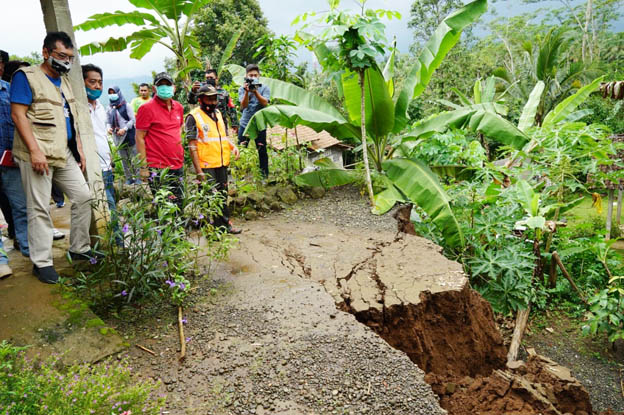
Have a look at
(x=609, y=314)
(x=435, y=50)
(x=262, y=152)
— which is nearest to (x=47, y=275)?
(x=262, y=152)

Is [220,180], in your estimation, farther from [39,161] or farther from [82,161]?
[39,161]

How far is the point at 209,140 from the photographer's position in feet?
15.2

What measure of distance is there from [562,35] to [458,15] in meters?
12.2

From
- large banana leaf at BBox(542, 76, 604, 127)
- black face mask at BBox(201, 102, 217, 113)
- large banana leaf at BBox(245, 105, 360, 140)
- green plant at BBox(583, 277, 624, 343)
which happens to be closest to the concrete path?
black face mask at BBox(201, 102, 217, 113)

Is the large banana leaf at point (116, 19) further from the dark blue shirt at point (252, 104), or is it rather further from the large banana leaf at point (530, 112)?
the large banana leaf at point (530, 112)

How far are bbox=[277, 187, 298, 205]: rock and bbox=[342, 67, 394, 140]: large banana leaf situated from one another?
167 centimetres

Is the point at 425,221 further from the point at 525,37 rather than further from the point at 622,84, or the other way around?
the point at 525,37

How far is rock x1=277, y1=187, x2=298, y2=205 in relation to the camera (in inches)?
247

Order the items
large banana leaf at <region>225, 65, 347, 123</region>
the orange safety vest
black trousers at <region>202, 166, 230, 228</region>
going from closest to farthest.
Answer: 1. the orange safety vest
2. black trousers at <region>202, 166, 230, 228</region>
3. large banana leaf at <region>225, 65, 347, 123</region>

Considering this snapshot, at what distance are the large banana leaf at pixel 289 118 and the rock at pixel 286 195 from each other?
36.6 inches

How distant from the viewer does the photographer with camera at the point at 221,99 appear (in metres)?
5.52

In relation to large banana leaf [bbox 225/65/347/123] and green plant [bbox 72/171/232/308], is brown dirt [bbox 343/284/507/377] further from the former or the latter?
large banana leaf [bbox 225/65/347/123]

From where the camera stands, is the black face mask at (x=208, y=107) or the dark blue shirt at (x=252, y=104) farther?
the dark blue shirt at (x=252, y=104)

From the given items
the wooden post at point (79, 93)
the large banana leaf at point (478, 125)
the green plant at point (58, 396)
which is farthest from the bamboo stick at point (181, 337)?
the large banana leaf at point (478, 125)
